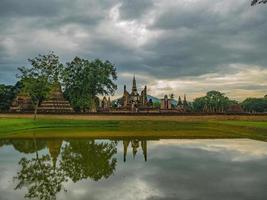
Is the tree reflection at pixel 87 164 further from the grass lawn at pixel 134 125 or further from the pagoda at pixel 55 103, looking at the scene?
the pagoda at pixel 55 103

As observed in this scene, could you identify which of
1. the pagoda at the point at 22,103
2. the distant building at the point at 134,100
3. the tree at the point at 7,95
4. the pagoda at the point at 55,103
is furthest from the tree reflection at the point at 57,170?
the tree at the point at 7,95

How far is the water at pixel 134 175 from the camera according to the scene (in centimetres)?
1059

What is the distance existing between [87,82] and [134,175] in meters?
58.9

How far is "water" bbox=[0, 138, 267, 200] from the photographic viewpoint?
10.6 metres

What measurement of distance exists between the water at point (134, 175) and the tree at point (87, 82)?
5099cm

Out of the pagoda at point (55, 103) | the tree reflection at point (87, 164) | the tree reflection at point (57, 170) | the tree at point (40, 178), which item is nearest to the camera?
the tree at point (40, 178)

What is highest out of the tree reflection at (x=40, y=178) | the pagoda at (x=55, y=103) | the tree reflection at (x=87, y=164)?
the pagoda at (x=55, y=103)

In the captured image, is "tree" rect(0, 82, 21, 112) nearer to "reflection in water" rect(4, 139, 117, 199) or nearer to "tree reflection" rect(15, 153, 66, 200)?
"reflection in water" rect(4, 139, 117, 199)

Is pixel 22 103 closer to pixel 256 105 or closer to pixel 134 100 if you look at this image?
pixel 134 100

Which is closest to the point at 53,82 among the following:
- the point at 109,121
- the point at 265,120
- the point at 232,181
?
the point at 109,121

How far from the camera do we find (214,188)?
1116cm

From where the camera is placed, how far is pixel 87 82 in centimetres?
7156

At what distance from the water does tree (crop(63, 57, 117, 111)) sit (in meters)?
51.0

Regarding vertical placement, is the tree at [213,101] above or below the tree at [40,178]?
above
